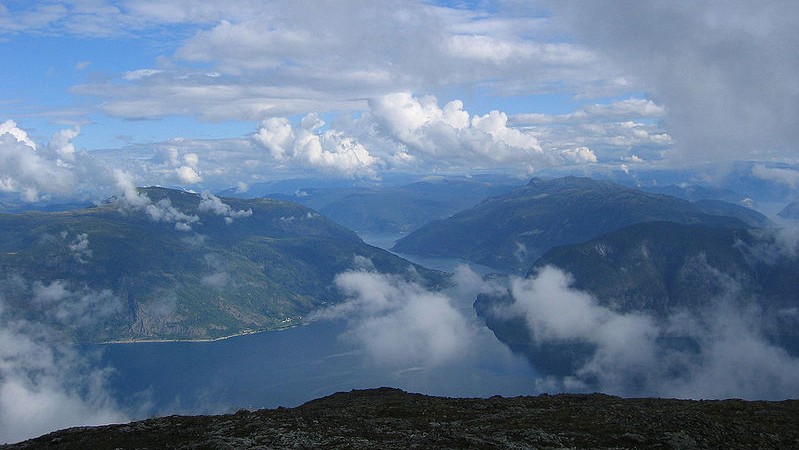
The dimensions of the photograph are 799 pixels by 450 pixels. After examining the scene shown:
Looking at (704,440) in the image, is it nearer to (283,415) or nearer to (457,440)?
(457,440)

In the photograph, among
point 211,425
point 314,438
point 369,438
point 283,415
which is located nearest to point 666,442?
point 369,438

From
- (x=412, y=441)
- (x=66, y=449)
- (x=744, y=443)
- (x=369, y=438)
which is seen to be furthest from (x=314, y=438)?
(x=744, y=443)

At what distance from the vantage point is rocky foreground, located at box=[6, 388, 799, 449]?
118ft

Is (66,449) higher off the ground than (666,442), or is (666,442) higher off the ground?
(666,442)

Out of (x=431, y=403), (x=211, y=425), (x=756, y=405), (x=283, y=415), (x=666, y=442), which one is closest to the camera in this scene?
(x=666, y=442)

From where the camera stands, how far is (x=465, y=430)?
1550 inches

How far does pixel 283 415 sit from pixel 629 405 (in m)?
31.5

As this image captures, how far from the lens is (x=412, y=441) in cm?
3606

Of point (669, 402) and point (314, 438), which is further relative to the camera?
point (669, 402)

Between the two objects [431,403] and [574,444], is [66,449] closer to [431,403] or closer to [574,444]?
[431,403]

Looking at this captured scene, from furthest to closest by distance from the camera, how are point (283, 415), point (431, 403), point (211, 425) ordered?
point (431, 403), point (283, 415), point (211, 425)

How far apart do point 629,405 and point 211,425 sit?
1450 inches

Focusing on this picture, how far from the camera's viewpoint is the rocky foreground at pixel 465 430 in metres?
36.0

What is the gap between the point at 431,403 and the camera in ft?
172
